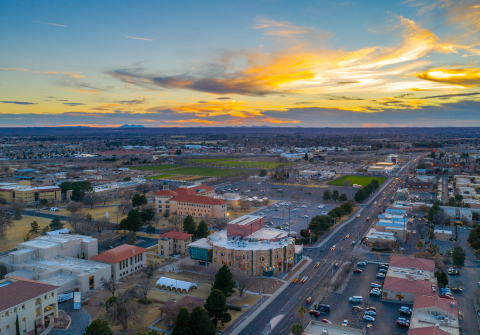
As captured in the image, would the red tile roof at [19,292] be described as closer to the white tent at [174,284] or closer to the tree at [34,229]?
the white tent at [174,284]

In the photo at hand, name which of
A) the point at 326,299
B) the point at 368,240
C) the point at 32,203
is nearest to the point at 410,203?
the point at 368,240

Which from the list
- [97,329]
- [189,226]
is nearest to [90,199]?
[189,226]

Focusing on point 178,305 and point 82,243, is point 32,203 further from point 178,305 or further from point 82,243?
point 178,305

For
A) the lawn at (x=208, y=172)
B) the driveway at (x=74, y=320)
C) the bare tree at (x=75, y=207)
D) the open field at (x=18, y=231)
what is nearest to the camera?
the driveway at (x=74, y=320)

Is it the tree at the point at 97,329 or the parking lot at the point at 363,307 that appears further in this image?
the parking lot at the point at 363,307

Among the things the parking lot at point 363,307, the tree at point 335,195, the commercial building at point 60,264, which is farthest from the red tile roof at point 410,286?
the tree at point 335,195

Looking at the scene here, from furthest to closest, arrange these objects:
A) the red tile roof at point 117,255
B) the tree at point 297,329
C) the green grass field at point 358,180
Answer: the green grass field at point 358,180
the red tile roof at point 117,255
the tree at point 297,329
